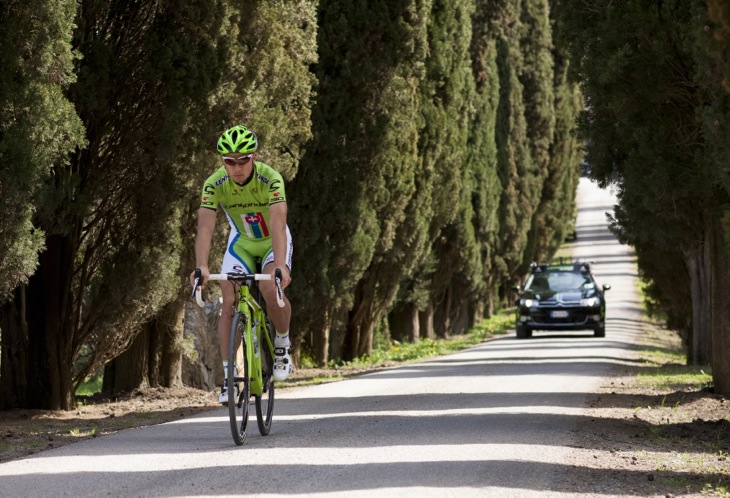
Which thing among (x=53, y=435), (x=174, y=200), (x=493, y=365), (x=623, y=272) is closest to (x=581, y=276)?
(x=493, y=365)

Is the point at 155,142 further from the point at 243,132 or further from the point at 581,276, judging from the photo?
the point at 581,276

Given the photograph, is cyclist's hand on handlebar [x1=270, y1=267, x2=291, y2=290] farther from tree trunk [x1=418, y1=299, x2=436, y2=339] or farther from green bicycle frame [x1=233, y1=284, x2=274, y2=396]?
tree trunk [x1=418, y1=299, x2=436, y2=339]

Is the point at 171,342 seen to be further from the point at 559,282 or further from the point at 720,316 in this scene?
the point at 559,282

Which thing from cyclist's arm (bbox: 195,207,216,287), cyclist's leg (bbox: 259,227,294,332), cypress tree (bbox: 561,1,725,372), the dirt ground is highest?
cypress tree (bbox: 561,1,725,372)

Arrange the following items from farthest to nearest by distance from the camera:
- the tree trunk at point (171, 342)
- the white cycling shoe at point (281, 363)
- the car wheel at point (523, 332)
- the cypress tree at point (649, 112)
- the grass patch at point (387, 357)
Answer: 1. the car wheel at point (523, 332)
2. the grass patch at point (387, 357)
3. the tree trunk at point (171, 342)
4. the cypress tree at point (649, 112)
5. the white cycling shoe at point (281, 363)

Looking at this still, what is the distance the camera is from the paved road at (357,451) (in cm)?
780

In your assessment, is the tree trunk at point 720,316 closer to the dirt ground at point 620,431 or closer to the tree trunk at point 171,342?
the dirt ground at point 620,431

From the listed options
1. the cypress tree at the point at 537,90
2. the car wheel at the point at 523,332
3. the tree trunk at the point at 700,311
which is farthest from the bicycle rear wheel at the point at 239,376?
the cypress tree at the point at 537,90

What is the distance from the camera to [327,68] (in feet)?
74.2

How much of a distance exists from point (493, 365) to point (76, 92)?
34.9 feet

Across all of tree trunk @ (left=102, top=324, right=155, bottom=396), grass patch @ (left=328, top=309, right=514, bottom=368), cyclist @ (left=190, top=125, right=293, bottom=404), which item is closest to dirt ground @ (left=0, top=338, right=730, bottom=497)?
tree trunk @ (left=102, top=324, right=155, bottom=396)

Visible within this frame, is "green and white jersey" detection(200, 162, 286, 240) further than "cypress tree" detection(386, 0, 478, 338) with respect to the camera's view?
No

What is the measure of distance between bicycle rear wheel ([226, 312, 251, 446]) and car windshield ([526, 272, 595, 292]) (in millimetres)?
23029

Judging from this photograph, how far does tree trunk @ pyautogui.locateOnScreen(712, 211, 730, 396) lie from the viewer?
1499 cm
